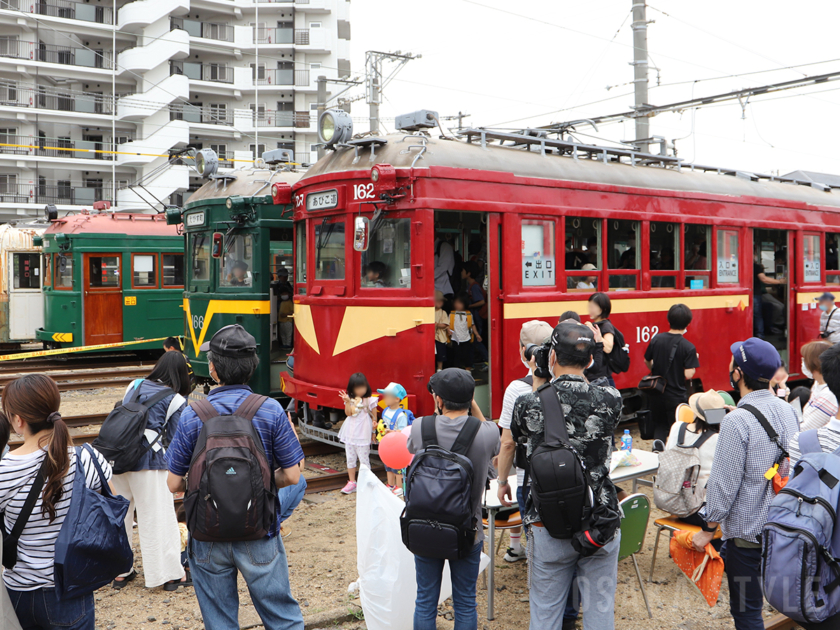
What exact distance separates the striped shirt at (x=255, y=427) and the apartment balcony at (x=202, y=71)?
1755 inches

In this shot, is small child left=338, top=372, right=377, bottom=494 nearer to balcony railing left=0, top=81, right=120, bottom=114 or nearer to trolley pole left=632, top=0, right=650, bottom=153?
trolley pole left=632, top=0, right=650, bottom=153

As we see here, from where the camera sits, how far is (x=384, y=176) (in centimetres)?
712

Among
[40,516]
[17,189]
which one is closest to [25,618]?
[40,516]

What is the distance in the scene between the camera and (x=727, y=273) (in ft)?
33.4

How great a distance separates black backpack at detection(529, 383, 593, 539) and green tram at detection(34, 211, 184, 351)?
1433cm

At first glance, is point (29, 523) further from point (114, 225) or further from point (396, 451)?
point (114, 225)

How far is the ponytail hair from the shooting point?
306 cm

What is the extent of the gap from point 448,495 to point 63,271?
15.8 metres

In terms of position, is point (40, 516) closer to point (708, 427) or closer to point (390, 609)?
point (390, 609)

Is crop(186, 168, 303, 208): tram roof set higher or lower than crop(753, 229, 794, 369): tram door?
higher

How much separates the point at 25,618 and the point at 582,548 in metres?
2.43

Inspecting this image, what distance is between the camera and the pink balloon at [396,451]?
4449 millimetres

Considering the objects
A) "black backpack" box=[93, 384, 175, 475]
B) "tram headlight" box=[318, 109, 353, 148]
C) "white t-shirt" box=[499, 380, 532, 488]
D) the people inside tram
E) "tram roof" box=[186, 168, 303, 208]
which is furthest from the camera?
"tram roof" box=[186, 168, 303, 208]

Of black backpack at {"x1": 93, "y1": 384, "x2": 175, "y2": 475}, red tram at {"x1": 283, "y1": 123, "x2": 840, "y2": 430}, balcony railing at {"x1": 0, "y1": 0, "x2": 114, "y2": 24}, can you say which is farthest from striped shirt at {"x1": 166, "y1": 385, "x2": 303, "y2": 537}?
balcony railing at {"x1": 0, "y1": 0, "x2": 114, "y2": 24}
